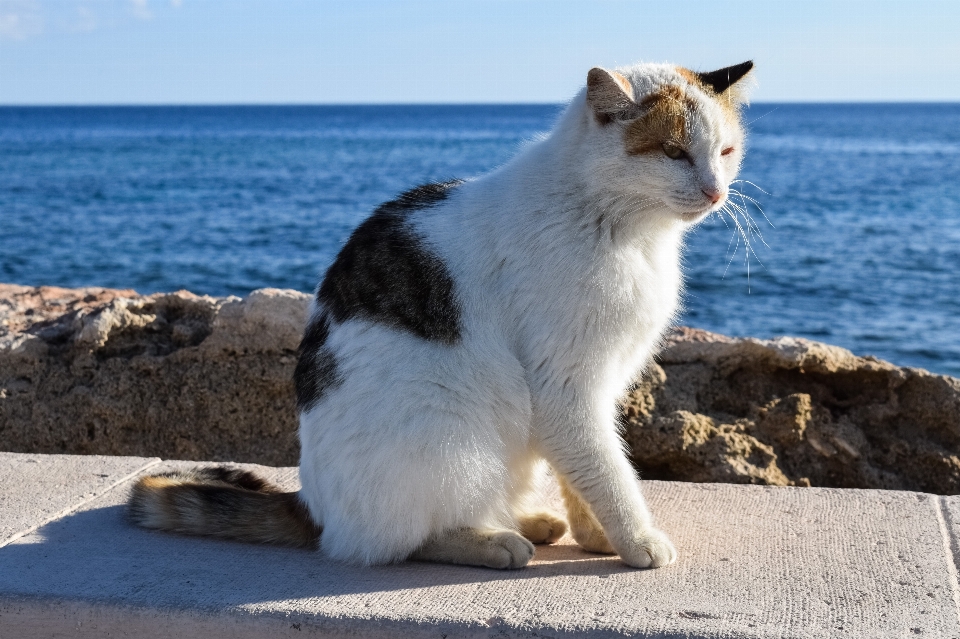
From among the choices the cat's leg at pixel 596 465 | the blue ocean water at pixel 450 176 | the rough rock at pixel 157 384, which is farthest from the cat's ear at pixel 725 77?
the rough rock at pixel 157 384

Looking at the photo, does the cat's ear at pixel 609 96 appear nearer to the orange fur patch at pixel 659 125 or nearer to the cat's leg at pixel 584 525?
the orange fur patch at pixel 659 125

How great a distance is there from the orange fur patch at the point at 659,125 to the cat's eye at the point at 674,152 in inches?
0.5

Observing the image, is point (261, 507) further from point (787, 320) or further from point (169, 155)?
point (169, 155)

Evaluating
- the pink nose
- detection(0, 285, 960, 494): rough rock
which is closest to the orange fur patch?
the pink nose

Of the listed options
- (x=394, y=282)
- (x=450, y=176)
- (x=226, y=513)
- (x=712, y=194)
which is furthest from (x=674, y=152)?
(x=450, y=176)

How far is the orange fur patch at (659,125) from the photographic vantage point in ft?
8.98

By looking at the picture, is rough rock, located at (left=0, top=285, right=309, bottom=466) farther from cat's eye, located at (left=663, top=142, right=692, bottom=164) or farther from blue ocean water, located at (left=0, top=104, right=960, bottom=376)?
cat's eye, located at (left=663, top=142, right=692, bottom=164)

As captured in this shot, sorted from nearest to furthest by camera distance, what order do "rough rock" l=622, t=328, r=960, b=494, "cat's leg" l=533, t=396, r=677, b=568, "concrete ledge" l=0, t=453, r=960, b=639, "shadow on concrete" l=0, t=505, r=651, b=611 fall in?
1. "concrete ledge" l=0, t=453, r=960, b=639
2. "shadow on concrete" l=0, t=505, r=651, b=611
3. "cat's leg" l=533, t=396, r=677, b=568
4. "rough rock" l=622, t=328, r=960, b=494

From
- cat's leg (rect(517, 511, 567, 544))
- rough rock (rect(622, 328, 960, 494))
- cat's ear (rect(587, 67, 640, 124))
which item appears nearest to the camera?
cat's ear (rect(587, 67, 640, 124))

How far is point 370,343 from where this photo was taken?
2848mm

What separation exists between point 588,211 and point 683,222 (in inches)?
12.8

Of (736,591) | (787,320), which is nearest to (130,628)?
(736,591)

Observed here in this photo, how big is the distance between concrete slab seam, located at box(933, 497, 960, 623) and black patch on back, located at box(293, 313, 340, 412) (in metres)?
1.96

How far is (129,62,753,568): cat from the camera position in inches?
109
